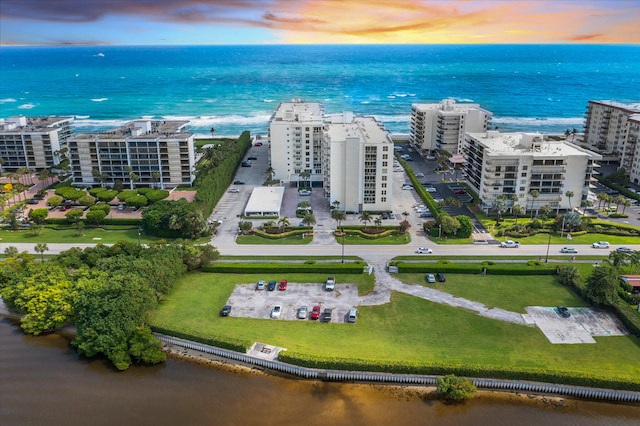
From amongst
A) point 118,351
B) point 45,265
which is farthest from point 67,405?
point 45,265

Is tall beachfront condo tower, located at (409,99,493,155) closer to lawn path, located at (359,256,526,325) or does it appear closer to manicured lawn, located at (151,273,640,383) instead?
lawn path, located at (359,256,526,325)

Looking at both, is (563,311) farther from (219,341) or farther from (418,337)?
(219,341)

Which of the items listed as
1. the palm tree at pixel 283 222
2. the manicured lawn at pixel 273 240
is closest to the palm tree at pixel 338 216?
the manicured lawn at pixel 273 240

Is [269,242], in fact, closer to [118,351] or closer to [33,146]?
[118,351]

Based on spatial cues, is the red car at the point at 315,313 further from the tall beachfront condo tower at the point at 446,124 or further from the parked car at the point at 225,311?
the tall beachfront condo tower at the point at 446,124

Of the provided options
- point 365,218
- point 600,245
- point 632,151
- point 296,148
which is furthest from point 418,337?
point 632,151

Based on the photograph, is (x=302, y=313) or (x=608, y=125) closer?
(x=302, y=313)
